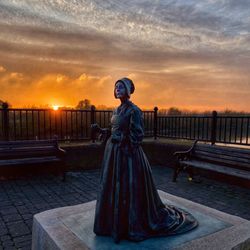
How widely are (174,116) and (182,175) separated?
2471mm

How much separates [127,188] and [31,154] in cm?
549

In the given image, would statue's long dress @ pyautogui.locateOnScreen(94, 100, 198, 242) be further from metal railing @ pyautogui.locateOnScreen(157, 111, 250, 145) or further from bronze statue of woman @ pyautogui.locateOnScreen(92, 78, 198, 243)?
metal railing @ pyautogui.locateOnScreen(157, 111, 250, 145)

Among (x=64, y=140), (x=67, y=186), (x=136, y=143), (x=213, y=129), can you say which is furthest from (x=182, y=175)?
(x=136, y=143)

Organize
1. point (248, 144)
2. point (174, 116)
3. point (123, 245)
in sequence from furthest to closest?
point (174, 116), point (248, 144), point (123, 245)

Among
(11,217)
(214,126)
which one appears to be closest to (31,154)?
(11,217)

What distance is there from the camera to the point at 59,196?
5.67 m

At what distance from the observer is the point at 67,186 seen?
6.48 metres

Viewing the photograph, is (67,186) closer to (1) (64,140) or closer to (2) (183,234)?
(1) (64,140)

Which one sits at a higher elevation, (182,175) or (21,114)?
(21,114)

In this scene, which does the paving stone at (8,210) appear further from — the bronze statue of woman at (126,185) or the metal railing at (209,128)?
the metal railing at (209,128)

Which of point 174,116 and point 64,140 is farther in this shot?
point 174,116

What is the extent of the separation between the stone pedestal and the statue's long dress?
0.11 metres

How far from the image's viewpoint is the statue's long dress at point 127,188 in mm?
2619

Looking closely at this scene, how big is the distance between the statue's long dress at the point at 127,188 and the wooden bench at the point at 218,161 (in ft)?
12.3
